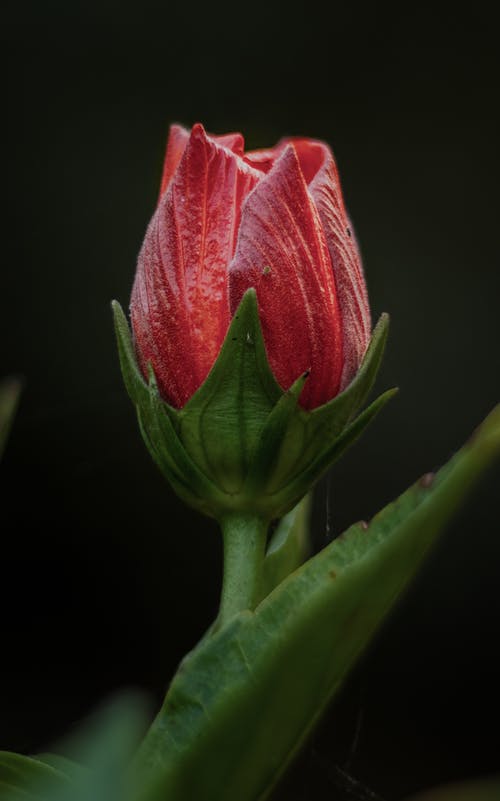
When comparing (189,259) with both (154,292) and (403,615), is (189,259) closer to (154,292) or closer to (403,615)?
(154,292)

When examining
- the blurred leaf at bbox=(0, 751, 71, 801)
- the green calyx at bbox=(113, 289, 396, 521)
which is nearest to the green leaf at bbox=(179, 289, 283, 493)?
the green calyx at bbox=(113, 289, 396, 521)

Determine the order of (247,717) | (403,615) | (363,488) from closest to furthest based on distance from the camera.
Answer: (247,717)
(403,615)
(363,488)

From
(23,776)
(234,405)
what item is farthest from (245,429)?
(23,776)

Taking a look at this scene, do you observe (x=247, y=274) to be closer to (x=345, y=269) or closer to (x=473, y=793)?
Answer: (x=345, y=269)

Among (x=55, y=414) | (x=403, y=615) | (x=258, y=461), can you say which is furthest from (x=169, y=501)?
(x=258, y=461)

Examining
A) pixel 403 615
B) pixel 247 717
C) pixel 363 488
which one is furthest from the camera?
pixel 363 488

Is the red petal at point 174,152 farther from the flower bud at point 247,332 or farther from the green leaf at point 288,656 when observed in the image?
the green leaf at point 288,656

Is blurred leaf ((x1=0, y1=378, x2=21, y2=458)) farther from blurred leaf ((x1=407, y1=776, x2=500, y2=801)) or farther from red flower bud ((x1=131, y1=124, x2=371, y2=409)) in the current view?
blurred leaf ((x1=407, y1=776, x2=500, y2=801))

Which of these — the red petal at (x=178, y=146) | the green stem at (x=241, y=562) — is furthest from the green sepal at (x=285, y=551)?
the red petal at (x=178, y=146)
